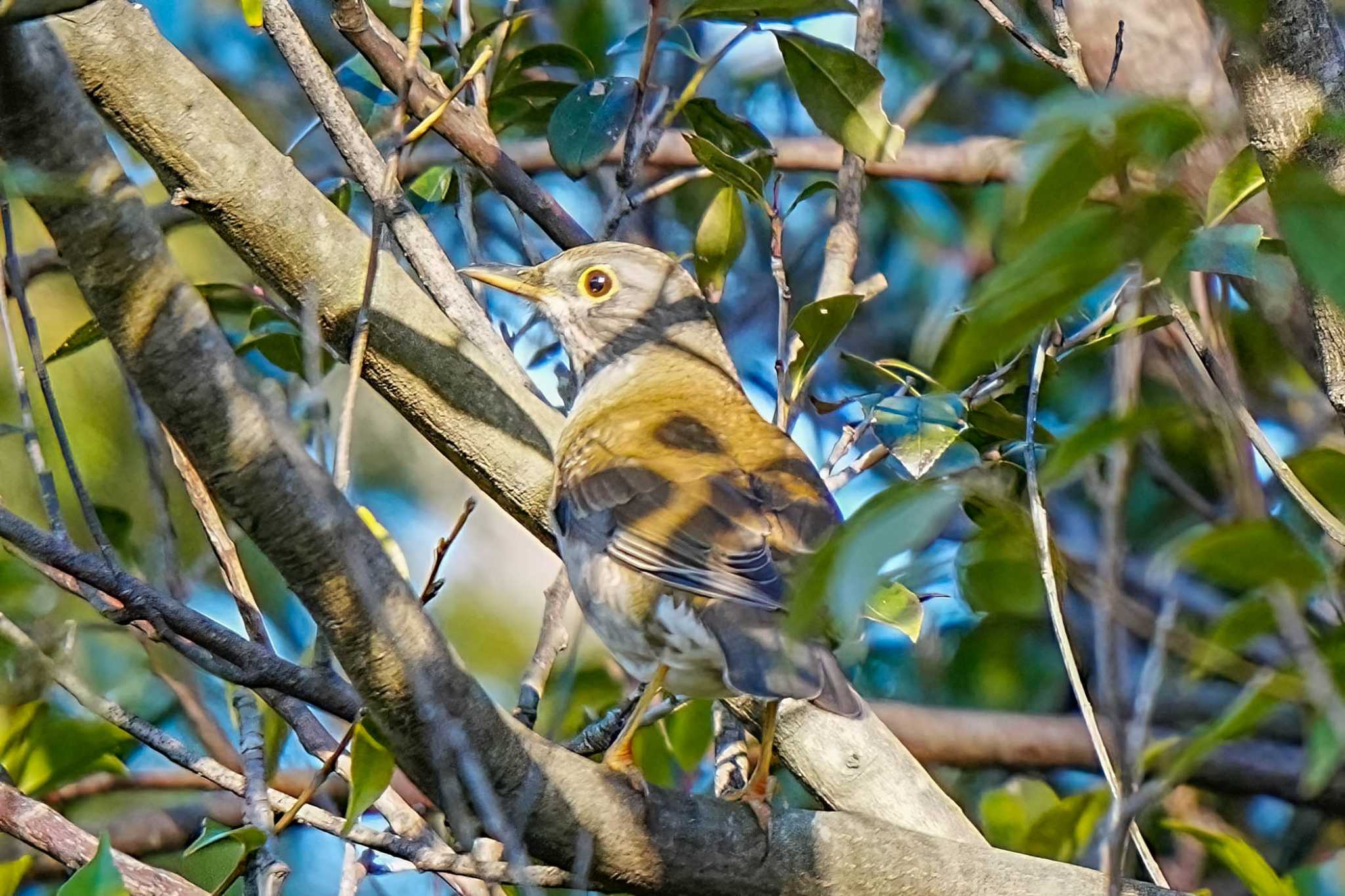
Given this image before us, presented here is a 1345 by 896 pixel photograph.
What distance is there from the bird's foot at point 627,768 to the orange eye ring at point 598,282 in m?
1.76

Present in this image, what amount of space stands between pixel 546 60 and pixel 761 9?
0.92 m

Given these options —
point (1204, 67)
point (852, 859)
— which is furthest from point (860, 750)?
point (1204, 67)

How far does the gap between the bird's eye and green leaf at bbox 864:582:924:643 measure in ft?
5.28

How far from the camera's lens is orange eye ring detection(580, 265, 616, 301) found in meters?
4.79

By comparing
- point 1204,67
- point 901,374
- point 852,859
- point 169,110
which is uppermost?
point 169,110

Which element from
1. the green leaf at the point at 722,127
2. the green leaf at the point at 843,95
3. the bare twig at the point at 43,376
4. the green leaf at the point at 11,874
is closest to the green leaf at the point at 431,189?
the green leaf at the point at 722,127

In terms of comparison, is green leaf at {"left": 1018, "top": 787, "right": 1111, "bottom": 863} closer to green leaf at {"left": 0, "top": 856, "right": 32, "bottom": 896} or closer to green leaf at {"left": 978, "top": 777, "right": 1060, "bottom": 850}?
green leaf at {"left": 978, "top": 777, "right": 1060, "bottom": 850}

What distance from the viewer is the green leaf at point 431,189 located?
14.9 feet

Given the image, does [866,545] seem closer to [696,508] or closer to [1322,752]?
[1322,752]

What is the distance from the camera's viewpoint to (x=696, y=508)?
3.71 m

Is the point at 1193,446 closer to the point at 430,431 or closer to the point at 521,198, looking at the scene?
the point at 521,198

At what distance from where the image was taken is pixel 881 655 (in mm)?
6215

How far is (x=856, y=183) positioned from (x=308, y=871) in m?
3.32

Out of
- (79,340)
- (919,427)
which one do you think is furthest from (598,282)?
(79,340)
